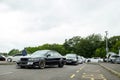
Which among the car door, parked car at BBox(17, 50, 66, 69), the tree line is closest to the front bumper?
parked car at BBox(17, 50, 66, 69)

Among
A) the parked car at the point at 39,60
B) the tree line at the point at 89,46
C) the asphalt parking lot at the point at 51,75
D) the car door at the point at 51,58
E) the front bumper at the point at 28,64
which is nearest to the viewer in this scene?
the asphalt parking lot at the point at 51,75

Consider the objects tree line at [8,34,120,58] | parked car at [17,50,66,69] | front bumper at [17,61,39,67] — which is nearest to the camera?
front bumper at [17,61,39,67]

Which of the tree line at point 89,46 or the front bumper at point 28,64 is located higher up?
the tree line at point 89,46

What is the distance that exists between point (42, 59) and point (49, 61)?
1603mm

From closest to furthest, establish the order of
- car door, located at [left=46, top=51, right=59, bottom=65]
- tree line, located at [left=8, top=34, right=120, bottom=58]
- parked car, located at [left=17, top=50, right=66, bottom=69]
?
1. parked car, located at [left=17, top=50, right=66, bottom=69]
2. car door, located at [left=46, top=51, right=59, bottom=65]
3. tree line, located at [left=8, top=34, right=120, bottom=58]

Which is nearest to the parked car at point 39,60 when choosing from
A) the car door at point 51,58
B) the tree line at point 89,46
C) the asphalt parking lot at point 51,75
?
the car door at point 51,58

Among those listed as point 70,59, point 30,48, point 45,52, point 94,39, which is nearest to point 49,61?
point 45,52

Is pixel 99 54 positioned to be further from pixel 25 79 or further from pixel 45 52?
pixel 25 79

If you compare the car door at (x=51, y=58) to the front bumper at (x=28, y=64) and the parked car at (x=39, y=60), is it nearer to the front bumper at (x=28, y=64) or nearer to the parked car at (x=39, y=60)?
the parked car at (x=39, y=60)

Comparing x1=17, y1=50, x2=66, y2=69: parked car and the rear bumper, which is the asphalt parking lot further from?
x1=17, y1=50, x2=66, y2=69: parked car

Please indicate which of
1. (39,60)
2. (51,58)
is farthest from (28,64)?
(51,58)

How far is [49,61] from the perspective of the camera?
27406mm

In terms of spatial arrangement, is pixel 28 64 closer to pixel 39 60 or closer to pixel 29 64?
pixel 29 64

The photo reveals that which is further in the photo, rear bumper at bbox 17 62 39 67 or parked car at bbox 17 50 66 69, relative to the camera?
parked car at bbox 17 50 66 69
